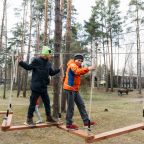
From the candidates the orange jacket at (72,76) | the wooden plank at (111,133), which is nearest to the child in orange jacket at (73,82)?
the orange jacket at (72,76)

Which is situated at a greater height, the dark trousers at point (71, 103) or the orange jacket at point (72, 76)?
the orange jacket at point (72, 76)

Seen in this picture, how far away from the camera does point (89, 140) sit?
5.14m

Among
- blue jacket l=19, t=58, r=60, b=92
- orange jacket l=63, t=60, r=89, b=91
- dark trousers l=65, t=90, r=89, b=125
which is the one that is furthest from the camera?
blue jacket l=19, t=58, r=60, b=92

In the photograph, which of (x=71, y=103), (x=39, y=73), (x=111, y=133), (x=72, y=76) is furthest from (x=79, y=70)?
(x=111, y=133)

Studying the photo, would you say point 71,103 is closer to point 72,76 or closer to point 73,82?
point 73,82

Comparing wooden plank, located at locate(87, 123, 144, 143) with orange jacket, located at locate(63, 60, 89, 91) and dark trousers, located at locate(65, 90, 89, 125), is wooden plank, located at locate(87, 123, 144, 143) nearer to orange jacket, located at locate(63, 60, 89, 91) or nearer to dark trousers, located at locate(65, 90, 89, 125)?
dark trousers, located at locate(65, 90, 89, 125)

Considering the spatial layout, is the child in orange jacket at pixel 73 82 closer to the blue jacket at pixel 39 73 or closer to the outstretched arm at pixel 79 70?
the outstretched arm at pixel 79 70

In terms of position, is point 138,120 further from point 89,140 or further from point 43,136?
point 89,140

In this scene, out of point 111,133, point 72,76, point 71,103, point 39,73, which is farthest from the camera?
point 39,73

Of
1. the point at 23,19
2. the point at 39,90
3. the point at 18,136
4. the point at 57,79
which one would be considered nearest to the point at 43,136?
the point at 18,136

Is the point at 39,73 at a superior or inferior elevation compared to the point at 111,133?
superior

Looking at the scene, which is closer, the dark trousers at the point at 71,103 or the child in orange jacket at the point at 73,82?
the child in orange jacket at the point at 73,82

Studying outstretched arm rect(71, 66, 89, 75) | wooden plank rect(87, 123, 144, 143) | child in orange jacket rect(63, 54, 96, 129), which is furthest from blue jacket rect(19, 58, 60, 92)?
wooden plank rect(87, 123, 144, 143)

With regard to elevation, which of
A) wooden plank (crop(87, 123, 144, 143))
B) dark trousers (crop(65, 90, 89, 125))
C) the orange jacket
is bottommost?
wooden plank (crop(87, 123, 144, 143))
